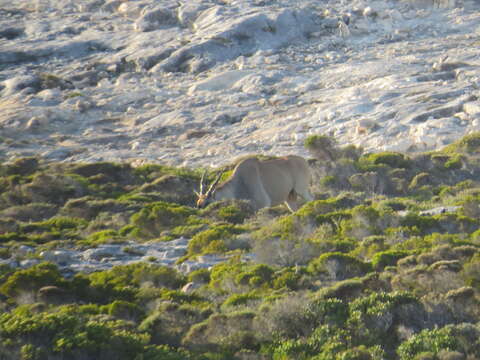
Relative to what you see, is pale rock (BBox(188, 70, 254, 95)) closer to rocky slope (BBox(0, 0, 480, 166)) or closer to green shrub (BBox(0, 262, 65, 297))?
rocky slope (BBox(0, 0, 480, 166))

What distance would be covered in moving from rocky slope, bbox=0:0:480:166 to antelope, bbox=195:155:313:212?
1117 cm

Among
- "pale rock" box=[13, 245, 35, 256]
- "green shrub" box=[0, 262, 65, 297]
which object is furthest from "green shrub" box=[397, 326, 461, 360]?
"pale rock" box=[13, 245, 35, 256]

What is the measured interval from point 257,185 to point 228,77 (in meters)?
23.8

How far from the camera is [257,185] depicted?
1748 centimetres

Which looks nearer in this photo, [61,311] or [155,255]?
[61,311]

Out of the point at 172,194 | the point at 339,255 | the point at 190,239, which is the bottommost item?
the point at 172,194

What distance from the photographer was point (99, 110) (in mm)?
39594

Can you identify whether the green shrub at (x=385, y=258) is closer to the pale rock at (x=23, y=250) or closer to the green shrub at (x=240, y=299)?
the green shrub at (x=240, y=299)

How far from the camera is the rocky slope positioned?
31.5m

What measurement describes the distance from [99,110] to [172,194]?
19.8 meters

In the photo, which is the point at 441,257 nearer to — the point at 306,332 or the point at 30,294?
the point at 306,332

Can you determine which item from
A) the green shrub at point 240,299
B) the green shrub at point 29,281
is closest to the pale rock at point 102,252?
the green shrub at point 29,281

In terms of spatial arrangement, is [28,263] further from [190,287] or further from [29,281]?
[190,287]

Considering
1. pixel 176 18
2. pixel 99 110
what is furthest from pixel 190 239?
pixel 176 18
